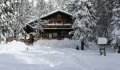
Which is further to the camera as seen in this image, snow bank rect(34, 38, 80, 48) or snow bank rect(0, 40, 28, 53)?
snow bank rect(34, 38, 80, 48)

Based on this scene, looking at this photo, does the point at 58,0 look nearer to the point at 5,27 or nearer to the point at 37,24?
the point at 37,24

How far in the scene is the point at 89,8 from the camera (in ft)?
137

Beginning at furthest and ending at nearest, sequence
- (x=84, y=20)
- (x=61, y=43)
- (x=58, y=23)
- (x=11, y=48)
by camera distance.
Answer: (x=58, y=23) < (x=61, y=43) < (x=84, y=20) < (x=11, y=48)

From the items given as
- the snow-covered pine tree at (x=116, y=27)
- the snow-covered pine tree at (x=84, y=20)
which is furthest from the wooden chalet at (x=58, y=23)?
the snow-covered pine tree at (x=116, y=27)

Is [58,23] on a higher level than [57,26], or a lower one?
higher

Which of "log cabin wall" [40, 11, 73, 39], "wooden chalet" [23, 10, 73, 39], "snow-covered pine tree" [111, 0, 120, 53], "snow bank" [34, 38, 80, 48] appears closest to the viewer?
"snow-covered pine tree" [111, 0, 120, 53]

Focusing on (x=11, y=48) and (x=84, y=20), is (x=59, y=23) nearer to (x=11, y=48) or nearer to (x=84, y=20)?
(x=84, y=20)

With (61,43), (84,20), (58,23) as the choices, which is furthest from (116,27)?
(58,23)

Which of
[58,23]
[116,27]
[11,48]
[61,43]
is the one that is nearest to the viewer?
[11,48]

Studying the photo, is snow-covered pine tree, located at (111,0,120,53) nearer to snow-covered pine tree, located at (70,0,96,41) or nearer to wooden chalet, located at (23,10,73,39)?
snow-covered pine tree, located at (70,0,96,41)

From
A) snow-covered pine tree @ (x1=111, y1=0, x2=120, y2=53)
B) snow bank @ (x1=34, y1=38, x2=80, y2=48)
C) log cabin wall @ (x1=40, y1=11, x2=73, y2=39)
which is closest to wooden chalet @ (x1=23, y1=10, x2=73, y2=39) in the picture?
log cabin wall @ (x1=40, y1=11, x2=73, y2=39)

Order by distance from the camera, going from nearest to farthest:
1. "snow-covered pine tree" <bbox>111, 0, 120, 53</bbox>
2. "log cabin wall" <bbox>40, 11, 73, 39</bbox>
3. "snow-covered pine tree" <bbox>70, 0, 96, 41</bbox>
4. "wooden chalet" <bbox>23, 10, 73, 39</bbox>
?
"snow-covered pine tree" <bbox>111, 0, 120, 53</bbox> < "snow-covered pine tree" <bbox>70, 0, 96, 41</bbox> < "wooden chalet" <bbox>23, 10, 73, 39</bbox> < "log cabin wall" <bbox>40, 11, 73, 39</bbox>

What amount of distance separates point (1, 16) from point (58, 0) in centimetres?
7784

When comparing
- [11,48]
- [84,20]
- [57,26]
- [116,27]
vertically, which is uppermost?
[84,20]
